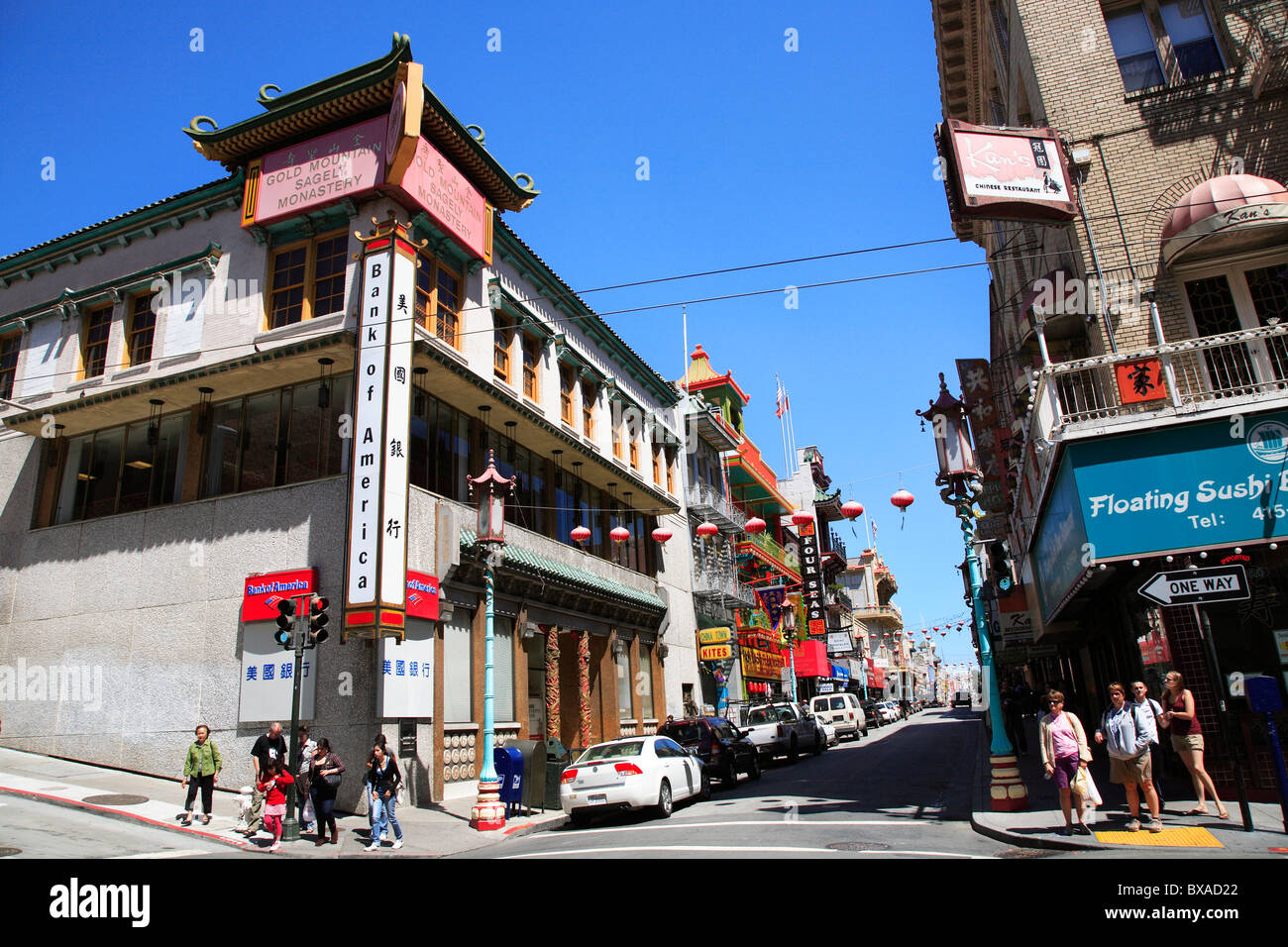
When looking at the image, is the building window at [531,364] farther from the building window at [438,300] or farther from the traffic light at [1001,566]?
the traffic light at [1001,566]

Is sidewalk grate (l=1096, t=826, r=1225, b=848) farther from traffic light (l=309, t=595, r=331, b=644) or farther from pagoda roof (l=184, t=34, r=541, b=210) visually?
pagoda roof (l=184, t=34, r=541, b=210)

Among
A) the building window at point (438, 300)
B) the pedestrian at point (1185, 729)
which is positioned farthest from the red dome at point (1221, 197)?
the building window at point (438, 300)

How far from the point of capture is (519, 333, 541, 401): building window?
2508cm

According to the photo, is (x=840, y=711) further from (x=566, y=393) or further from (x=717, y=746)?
(x=566, y=393)

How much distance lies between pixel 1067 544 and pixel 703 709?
78.5ft

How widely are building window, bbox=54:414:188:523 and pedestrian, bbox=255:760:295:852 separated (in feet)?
33.4

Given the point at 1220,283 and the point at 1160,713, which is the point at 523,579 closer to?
the point at 1160,713

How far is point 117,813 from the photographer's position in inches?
563

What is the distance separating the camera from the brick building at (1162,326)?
12094 millimetres

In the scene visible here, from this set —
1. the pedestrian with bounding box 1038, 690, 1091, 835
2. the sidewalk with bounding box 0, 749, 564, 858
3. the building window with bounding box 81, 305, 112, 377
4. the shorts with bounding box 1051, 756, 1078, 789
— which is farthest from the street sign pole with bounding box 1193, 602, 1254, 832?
the building window with bounding box 81, 305, 112, 377

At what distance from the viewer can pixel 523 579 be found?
874 inches

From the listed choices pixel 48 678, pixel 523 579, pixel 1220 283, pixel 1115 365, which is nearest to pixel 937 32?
pixel 1220 283

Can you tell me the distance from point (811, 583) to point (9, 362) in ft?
142

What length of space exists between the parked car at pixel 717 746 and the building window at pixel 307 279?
1391 centimetres
